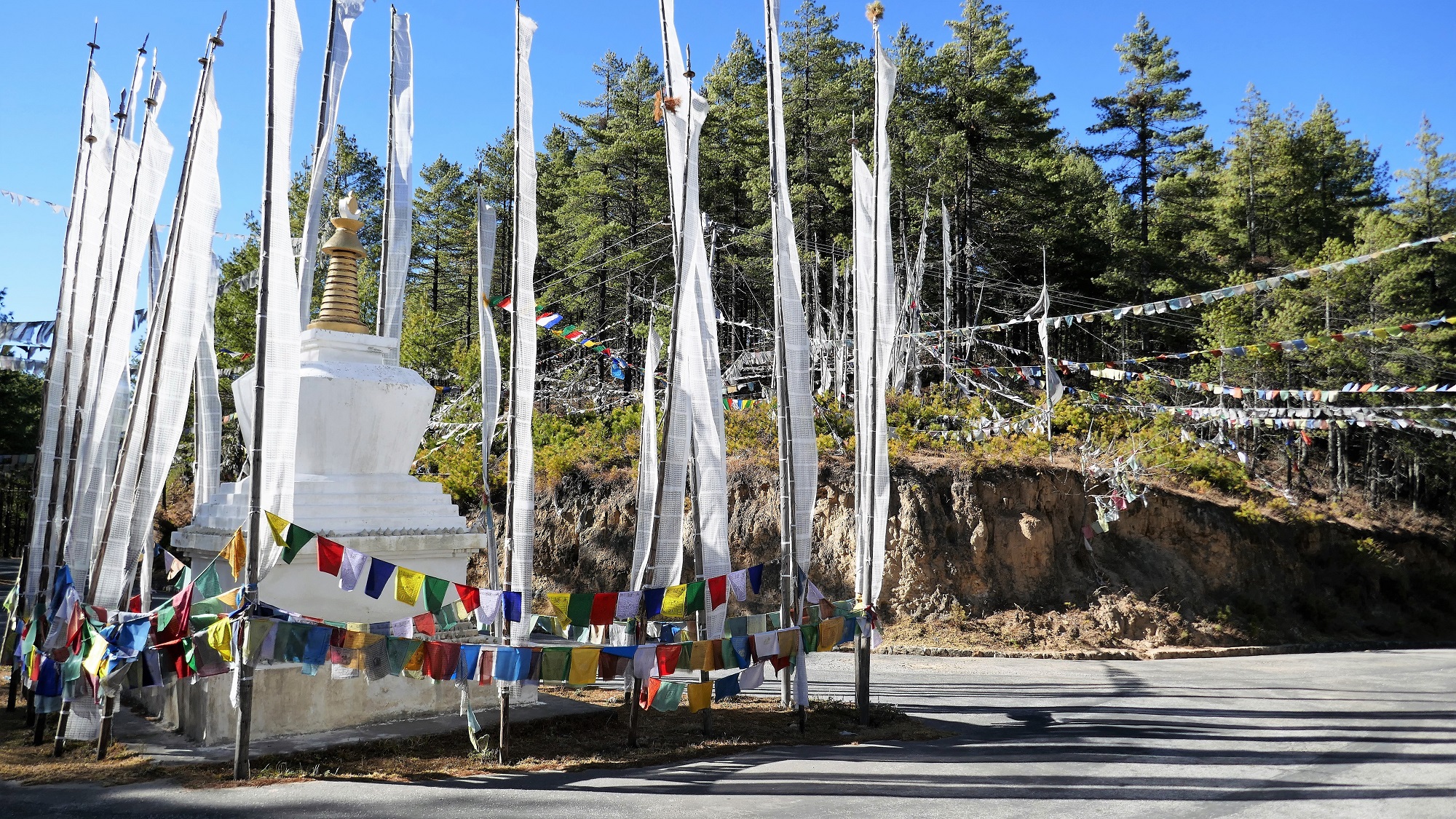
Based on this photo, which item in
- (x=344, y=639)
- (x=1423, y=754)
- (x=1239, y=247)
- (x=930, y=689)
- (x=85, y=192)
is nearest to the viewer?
(x=344, y=639)

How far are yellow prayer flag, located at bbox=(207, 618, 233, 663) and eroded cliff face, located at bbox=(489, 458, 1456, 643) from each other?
14.2 meters

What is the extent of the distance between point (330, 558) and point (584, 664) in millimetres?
2440

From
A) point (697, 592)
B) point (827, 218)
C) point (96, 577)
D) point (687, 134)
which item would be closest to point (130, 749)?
point (96, 577)

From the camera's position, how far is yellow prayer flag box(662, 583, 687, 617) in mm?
9172

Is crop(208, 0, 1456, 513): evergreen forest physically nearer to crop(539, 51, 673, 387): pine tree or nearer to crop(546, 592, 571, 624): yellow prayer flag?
crop(539, 51, 673, 387): pine tree

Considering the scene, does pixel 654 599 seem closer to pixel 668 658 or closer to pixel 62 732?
pixel 668 658

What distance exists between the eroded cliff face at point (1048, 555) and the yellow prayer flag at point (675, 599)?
1134 cm

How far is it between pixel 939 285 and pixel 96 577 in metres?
29.3

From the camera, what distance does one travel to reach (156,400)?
329 inches

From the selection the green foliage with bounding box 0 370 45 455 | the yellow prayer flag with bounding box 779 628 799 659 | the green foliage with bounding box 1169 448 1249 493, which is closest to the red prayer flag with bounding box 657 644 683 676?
the yellow prayer flag with bounding box 779 628 799 659

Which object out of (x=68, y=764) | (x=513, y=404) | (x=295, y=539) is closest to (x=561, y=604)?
(x=513, y=404)

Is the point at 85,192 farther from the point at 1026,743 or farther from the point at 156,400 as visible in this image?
the point at 1026,743

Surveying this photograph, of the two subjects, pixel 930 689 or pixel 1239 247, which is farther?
pixel 1239 247

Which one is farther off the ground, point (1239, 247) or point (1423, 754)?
point (1239, 247)
